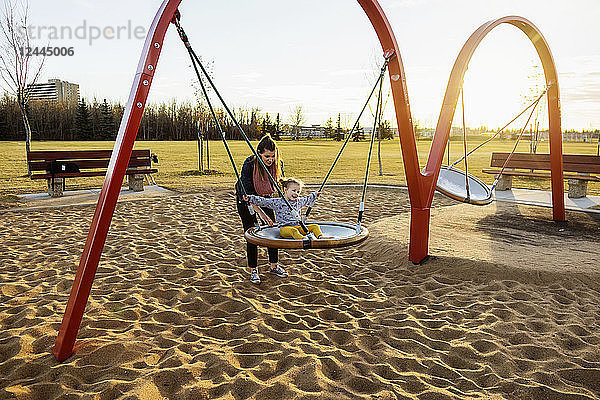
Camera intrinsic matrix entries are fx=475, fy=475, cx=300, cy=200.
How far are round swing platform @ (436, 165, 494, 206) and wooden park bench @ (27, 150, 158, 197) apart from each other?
21.2 feet

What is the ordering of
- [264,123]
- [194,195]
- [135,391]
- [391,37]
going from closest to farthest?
[135,391] → [391,37] → [194,195] → [264,123]

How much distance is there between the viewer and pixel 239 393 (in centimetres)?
288

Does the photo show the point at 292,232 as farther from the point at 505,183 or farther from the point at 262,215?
the point at 505,183

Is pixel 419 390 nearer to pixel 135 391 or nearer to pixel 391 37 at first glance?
pixel 135 391

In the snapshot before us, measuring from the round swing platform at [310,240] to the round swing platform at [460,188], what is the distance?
1.59 m

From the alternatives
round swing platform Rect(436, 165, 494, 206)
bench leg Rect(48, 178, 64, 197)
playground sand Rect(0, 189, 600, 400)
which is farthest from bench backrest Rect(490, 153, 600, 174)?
bench leg Rect(48, 178, 64, 197)

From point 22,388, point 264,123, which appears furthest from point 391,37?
point 264,123

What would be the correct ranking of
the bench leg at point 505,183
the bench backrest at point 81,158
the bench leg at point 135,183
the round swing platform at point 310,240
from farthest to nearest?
the bench leg at point 505,183
the bench leg at point 135,183
the bench backrest at point 81,158
the round swing platform at point 310,240

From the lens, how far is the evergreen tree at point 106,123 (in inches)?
1767

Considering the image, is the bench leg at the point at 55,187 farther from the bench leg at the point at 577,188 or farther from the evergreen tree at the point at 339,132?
the evergreen tree at the point at 339,132

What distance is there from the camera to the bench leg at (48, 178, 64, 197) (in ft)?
34.3

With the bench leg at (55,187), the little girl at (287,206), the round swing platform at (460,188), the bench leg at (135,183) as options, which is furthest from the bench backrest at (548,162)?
the bench leg at (55,187)

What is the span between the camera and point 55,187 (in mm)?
10523

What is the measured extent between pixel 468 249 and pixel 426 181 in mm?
1078
